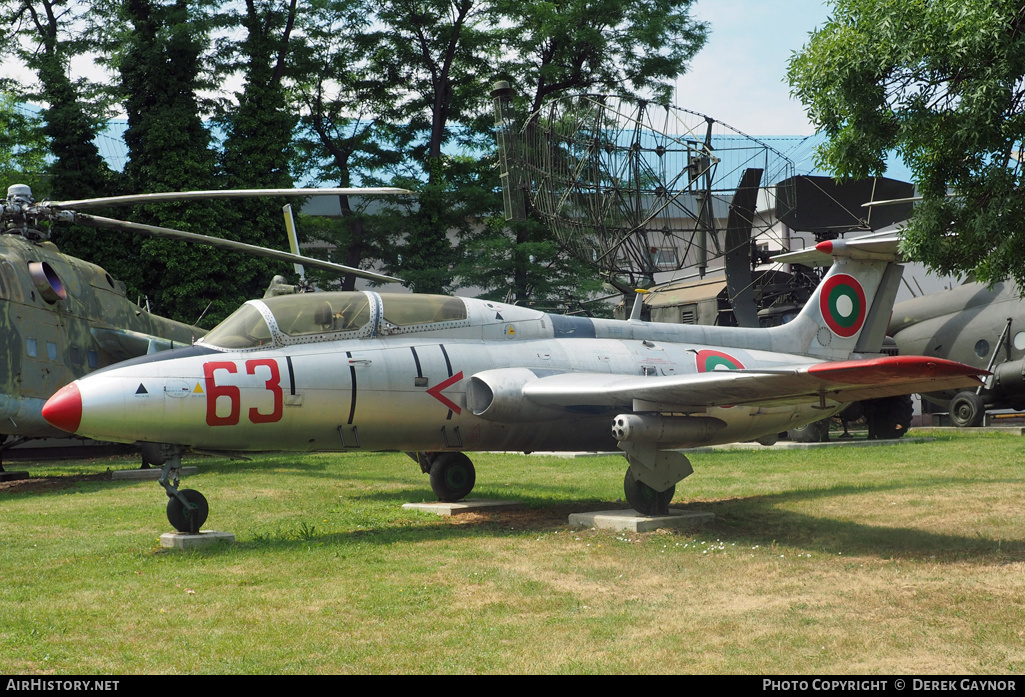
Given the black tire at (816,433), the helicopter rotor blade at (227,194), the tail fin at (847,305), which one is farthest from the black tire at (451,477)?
the black tire at (816,433)

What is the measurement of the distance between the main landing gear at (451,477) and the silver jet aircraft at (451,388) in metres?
0.02

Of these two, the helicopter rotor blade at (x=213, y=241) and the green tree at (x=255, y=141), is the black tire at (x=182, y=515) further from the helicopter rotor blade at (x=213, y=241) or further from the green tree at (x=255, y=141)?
the green tree at (x=255, y=141)

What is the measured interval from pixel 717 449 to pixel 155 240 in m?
20.6

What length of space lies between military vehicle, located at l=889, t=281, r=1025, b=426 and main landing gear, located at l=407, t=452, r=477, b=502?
48.1 ft

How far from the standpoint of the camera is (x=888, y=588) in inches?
275

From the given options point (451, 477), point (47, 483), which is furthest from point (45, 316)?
point (451, 477)

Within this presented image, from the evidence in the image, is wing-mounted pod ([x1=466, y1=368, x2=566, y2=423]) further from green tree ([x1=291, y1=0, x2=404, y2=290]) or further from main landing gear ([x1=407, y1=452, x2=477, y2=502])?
green tree ([x1=291, y1=0, x2=404, y2=290])

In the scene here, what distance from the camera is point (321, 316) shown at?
10227 millimetres

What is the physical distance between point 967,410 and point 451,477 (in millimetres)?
16941

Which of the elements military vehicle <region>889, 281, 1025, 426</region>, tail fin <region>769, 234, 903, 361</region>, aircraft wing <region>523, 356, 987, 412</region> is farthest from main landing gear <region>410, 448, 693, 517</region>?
military vehicle <region>889, 281, 1025, 426</region>

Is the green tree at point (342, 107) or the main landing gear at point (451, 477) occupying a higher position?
the green tree at point (342, 107)

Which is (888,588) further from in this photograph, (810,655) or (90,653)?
(90,653)

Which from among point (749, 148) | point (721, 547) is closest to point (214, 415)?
point (721, 547)

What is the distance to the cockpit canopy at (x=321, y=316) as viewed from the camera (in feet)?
32.2
